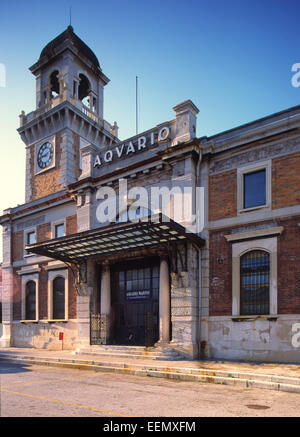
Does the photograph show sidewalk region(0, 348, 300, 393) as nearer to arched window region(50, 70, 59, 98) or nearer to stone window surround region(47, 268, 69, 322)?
stone window surround region(47, 268, 69, 322)

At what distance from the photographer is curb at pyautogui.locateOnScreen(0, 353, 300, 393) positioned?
10555mm

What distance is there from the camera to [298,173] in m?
14.6

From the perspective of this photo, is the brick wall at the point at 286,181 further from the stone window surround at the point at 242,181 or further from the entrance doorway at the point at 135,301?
the entrance doorway at the point at 135,301

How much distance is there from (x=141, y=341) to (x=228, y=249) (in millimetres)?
6414

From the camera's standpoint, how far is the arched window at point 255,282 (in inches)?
589

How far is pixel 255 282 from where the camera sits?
600 inches

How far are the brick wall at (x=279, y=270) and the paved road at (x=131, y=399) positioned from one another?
15.0 ft

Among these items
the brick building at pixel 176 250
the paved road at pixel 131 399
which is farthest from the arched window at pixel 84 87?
the paved road at pixel 131 399

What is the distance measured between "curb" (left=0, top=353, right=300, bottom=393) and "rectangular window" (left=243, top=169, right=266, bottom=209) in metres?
6.85

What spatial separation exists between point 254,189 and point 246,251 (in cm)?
257

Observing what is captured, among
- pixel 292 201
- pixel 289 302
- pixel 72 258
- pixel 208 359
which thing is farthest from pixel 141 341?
pixel 292 201

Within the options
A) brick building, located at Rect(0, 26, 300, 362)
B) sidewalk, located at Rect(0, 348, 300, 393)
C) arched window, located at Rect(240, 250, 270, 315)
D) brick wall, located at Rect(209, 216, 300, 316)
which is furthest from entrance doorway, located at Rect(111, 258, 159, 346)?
arched window, located at Rect(240, 250, 270, 315)
